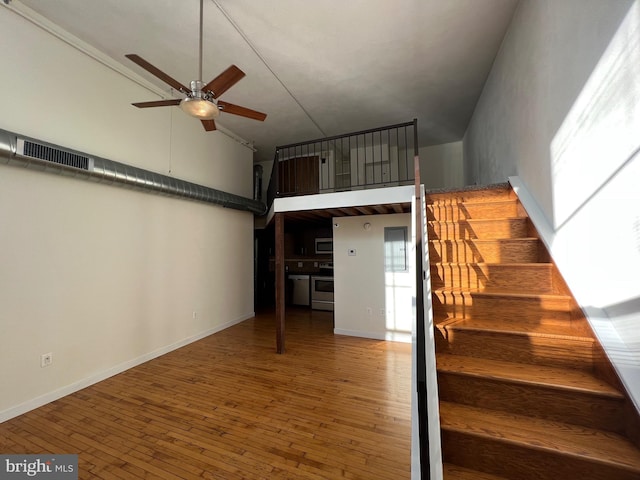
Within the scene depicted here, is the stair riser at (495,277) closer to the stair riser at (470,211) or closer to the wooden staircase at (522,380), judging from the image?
the wooden staircase at (522,380)

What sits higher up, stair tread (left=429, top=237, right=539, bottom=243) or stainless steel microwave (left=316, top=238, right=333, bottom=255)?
stainless steel microwave (left=316, top=238, right=333, bottom=255)

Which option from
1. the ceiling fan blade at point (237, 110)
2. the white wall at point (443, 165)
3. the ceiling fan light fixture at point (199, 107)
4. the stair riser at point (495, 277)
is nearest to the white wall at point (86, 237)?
the ceiling fan light fixture at point (199, 107)

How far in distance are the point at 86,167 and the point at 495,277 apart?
4.39 metres

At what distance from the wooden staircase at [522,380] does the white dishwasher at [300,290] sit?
540 cm

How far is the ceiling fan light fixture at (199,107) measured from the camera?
2260mm

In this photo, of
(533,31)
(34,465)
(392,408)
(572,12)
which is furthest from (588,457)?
(34,465)

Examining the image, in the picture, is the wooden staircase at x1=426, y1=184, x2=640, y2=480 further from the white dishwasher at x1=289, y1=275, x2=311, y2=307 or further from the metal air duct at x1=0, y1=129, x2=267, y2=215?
the white dishwasher at x1=289, y1=275, x2=311, y2=307

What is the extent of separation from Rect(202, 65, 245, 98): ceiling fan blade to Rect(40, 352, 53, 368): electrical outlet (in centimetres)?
322

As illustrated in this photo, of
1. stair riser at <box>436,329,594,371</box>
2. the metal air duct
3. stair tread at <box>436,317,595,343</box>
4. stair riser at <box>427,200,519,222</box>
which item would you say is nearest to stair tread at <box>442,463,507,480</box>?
stair riser at <box>436,329,594,371</box>

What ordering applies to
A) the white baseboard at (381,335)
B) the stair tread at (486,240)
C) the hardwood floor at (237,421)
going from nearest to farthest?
1. the hardwood floor at (237,421)
2. the stair tread at (486,240)
3. the white baseboard at (381,335)

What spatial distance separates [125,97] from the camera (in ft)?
12.0

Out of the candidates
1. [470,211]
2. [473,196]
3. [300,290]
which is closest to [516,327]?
[470,211]

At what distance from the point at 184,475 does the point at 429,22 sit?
190 inches

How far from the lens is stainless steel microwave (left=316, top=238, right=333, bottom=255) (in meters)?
7.72
